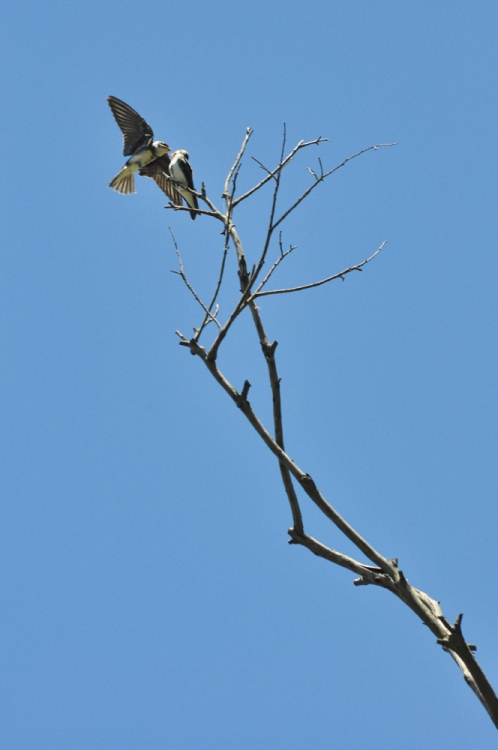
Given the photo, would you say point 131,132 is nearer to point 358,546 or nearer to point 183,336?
point 183,336

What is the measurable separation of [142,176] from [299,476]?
8.65 meters

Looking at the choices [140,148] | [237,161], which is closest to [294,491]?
[237,161]

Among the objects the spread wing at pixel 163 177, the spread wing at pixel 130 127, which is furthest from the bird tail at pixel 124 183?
the spread wing at pixel 163 177

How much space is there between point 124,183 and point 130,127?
1.15 meters

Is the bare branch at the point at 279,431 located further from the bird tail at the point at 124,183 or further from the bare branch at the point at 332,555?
the bird tail at the point at 124,183

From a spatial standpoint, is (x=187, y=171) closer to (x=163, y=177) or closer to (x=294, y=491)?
(x=163, y=177)

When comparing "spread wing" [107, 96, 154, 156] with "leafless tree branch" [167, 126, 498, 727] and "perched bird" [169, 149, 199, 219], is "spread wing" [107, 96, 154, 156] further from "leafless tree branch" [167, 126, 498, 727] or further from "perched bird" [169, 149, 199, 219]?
"leafless tree branch" [167, 126, 498, 727]

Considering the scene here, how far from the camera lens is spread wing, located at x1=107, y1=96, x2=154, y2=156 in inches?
460

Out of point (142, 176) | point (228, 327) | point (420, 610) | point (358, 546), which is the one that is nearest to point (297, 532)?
point (358, 546)

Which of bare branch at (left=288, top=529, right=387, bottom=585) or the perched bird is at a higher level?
the perched bird

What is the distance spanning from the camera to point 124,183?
12555 millimetres

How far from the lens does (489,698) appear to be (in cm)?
357

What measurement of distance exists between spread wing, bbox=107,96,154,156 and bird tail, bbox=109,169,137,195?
0.46m

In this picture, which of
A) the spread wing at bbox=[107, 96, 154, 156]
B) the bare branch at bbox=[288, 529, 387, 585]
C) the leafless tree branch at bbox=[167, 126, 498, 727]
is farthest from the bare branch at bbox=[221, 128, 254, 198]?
the spread wing at bbox=[107, 96, 154, 156]
